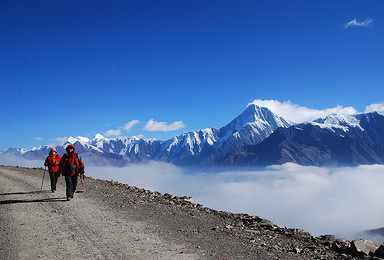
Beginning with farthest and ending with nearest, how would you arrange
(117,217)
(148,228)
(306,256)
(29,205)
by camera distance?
(29,205), (117,217), (148,228), (306,256)

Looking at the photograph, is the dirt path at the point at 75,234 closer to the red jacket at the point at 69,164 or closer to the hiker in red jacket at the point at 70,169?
the hiker in red jacket at the point at 70,169

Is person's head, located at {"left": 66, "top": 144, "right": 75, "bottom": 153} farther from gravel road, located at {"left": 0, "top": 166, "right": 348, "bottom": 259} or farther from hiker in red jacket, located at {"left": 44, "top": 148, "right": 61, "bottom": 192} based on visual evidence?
gravel road, located at {"left": 0, "top": 166, "right": 348, "bottom": 259}

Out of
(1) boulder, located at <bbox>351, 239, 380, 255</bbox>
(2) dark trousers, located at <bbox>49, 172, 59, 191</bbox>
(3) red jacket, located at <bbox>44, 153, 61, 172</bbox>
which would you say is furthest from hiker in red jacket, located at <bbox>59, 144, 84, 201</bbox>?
(1) boulder, located at <bbox>351, 239, 380, 255</bbox>

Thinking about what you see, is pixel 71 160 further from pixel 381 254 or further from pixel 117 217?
pixel 381 254

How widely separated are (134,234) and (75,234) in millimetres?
2063

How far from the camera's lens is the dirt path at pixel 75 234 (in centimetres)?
792

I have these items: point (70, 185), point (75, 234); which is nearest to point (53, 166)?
point (70, 185)

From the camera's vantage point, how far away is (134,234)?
9.76 metres

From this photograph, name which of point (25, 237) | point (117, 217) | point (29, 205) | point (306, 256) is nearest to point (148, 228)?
point (117, 217)

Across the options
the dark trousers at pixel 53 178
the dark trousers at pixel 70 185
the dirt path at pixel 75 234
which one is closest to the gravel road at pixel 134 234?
the dirt path at pixel 75 234

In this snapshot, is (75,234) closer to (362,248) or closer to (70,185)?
(70,185)

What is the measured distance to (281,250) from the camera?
8.66 metres

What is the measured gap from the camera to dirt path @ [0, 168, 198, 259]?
7.92 m

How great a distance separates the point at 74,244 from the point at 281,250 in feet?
21.7
